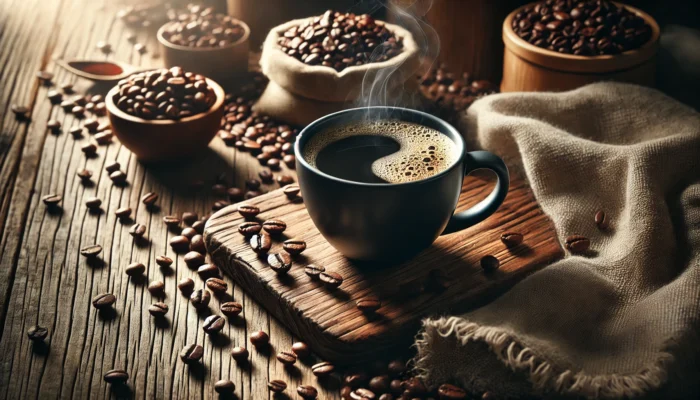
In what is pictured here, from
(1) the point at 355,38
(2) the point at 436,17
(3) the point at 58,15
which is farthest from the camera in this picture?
(3) the point at 58,15

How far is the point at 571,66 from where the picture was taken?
1.64m

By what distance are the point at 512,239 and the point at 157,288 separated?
0.61 metres

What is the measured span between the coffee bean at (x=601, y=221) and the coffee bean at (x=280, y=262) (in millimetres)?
550

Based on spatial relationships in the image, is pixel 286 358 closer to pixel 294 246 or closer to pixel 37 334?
pixel 294 246

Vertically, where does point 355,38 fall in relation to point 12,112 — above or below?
above

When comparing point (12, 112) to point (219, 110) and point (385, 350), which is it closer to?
point (219, 110)

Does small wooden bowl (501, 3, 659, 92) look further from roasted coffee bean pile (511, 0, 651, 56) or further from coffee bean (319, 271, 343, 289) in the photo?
coffee bean (319, 271, 343, 289)

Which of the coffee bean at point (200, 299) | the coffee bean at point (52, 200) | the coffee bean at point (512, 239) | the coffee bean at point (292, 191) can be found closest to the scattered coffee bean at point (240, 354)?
the coffee bean at point (200, 299)

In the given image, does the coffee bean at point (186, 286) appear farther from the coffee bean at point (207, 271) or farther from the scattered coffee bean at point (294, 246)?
the scattered coffee bean at point (294, 246)

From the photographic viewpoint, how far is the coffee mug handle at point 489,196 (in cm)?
115

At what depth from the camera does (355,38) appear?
1.70 meters

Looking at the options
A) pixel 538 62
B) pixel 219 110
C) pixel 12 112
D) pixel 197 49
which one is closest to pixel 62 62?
pixel 12 112

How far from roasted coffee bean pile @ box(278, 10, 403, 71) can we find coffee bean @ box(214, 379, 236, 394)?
2.73 ft

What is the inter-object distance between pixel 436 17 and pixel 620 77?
53 centimetres
